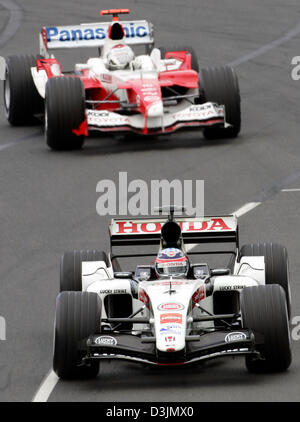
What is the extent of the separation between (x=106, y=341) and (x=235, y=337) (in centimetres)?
113

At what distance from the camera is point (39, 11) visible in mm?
39094

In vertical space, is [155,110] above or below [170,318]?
below

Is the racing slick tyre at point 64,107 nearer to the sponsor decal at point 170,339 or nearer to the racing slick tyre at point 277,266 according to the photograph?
the racing slick tyre at point 277,266

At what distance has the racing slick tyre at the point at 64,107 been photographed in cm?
2327

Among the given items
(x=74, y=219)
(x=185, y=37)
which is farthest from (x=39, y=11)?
(x=74, y=219)

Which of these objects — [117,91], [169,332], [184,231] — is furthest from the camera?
[117,91]

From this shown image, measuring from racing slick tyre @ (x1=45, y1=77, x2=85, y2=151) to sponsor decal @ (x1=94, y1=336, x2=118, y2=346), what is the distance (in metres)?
10.9

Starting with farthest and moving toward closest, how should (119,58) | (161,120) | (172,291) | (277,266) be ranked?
(119,58), (161,120), (277,266), (172,291)

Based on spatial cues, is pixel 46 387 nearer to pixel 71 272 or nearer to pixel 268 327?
pixel 71 272

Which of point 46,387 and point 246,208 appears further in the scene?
point 246,208

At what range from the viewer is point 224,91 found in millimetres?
24031

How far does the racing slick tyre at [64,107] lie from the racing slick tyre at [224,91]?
7.01 feet

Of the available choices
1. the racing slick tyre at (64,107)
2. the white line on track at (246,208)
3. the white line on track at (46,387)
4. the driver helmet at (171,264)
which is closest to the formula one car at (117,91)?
the racing slick tyre at (64,107)

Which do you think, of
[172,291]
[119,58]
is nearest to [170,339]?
[172,291]
